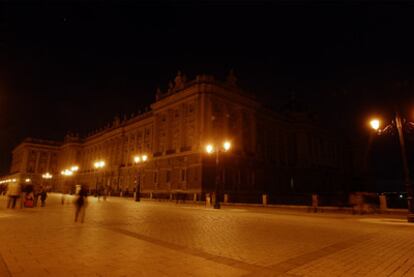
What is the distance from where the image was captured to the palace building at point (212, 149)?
4453 centimetres

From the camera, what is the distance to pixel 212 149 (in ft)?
99.7

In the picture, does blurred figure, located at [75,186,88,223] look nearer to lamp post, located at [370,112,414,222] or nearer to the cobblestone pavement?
the cobblestone pavement

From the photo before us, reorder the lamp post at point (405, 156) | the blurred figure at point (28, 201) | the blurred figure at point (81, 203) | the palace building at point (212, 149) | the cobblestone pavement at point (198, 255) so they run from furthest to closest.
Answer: the palace building at point (212, 149), the blurred figure at point (28, 201), the lamp post at point (405, 156), the blurred figure at point (81, 203), the cobblestone pavement at point (198, 255)

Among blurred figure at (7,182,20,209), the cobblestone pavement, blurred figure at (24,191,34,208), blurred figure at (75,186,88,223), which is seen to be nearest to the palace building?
blurred figure at (75,186,88,223)

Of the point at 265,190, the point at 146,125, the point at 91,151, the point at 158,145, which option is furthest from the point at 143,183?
the point at 91,151

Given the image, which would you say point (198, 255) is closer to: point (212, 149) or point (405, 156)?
point (405, 156)

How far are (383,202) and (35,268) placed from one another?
22.5m

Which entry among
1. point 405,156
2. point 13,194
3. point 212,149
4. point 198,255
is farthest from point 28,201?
point 405,156

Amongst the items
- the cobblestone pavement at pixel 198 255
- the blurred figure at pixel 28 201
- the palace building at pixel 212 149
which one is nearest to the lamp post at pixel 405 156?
the cobblestone pavement at pixel 198 255

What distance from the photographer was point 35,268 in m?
5.16

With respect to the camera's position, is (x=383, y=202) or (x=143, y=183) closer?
(x=383, y=202)

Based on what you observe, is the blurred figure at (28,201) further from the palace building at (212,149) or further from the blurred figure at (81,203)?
the palace building at (212,149)

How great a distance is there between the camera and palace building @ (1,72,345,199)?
1753 inches

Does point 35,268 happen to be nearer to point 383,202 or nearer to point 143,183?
point 383,202
